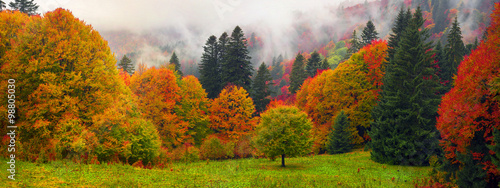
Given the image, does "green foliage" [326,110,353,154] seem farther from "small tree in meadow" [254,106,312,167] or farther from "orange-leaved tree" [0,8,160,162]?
"orange-leaved tree" [0,8,160,162]

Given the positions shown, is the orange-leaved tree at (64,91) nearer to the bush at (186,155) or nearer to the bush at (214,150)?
the bush at (186,155)

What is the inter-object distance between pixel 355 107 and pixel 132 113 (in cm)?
2966

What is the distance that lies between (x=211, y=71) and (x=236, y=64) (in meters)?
5.65

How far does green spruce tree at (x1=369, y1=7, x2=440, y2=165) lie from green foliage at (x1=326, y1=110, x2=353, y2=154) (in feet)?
24.9

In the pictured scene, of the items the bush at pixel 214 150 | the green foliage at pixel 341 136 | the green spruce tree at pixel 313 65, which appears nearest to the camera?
the bush at pixel 214 150

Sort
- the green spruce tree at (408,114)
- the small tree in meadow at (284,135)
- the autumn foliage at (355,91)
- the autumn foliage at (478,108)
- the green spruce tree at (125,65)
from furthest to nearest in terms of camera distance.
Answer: the green spruce tree at (125,65), the autumn foliage at (355,91), the green spruce tree at (408,114), the small tree in meadow at (284,135), the autumn foliage at (478,108)

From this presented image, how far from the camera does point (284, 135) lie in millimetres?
22828

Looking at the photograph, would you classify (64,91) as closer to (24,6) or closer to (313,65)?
(24,6)

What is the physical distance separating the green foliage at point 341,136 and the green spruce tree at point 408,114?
759 cm

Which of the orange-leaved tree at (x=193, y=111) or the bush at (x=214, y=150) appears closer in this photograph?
the bush at (x=214, y=150)

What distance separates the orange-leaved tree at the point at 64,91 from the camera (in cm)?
1552

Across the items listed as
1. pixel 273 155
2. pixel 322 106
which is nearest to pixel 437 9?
pixel 322 106

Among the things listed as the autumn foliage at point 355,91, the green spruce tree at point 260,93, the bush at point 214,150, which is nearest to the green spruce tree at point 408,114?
the autumn foliage at point 355,91

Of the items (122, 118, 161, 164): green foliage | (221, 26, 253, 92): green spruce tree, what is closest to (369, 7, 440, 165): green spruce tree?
(122, 118, 161, 164): green foliage
